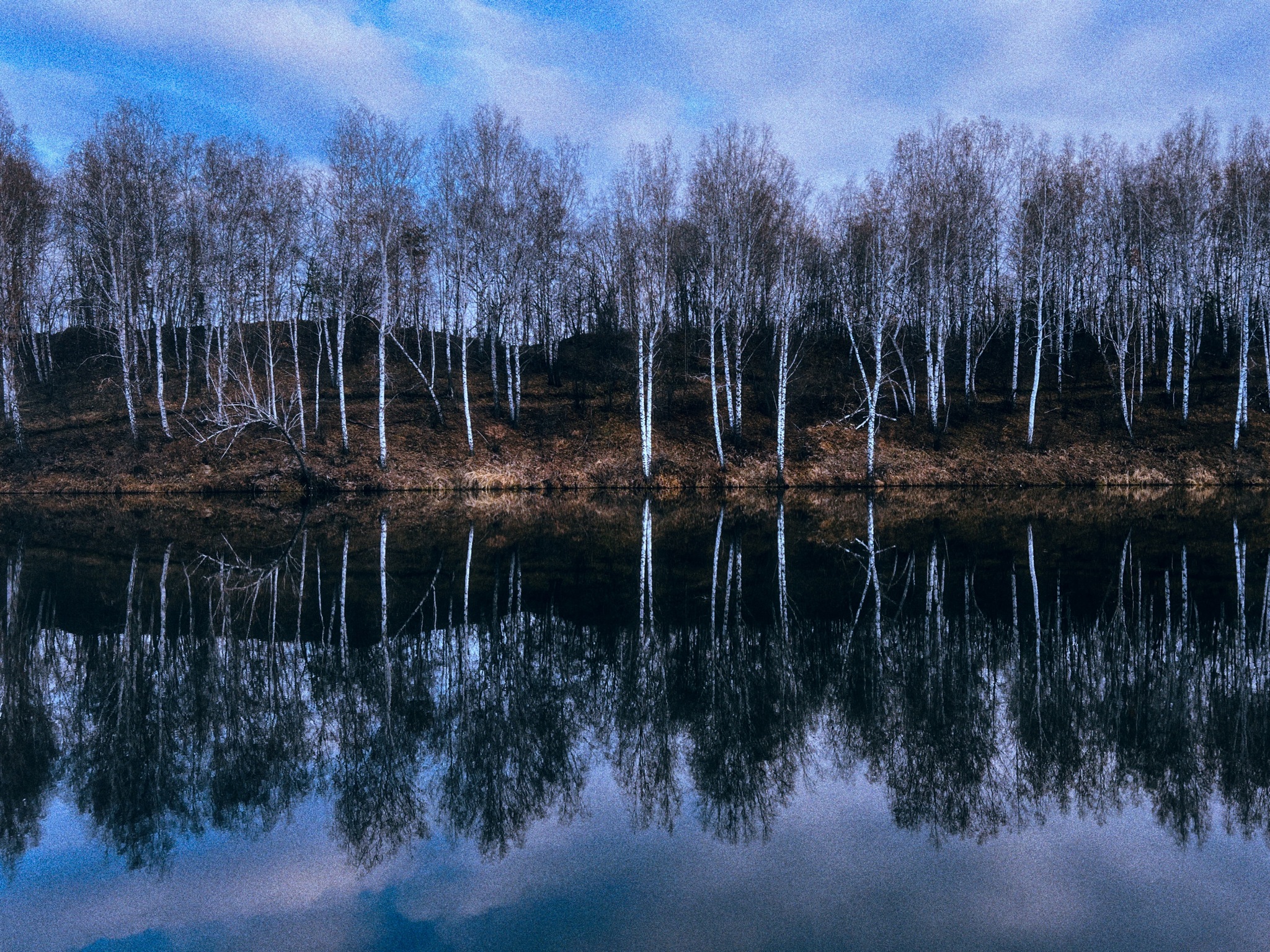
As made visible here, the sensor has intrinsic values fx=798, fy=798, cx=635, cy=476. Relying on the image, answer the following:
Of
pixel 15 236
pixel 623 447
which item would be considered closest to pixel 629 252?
pixel 623 447

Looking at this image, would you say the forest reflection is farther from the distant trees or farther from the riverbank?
the distant trees

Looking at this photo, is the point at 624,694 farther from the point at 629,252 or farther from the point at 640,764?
the point at 629,252

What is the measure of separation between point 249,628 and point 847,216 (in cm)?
3463

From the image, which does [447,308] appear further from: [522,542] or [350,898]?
[350,898]

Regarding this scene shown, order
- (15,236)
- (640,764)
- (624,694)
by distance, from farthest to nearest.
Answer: (15,236) < (624,694) < (640,764)

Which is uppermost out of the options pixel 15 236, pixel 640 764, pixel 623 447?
pixel 15 236

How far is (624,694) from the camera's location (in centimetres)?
748

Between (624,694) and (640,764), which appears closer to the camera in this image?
(640,764)

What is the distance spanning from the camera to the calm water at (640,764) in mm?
4254

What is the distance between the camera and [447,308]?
139ft

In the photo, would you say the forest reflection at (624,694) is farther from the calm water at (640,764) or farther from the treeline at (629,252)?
the treeline at (629,252)

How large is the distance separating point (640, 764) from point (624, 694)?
4.54ft

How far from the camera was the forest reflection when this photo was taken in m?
5.48

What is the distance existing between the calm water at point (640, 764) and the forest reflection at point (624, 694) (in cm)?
4
